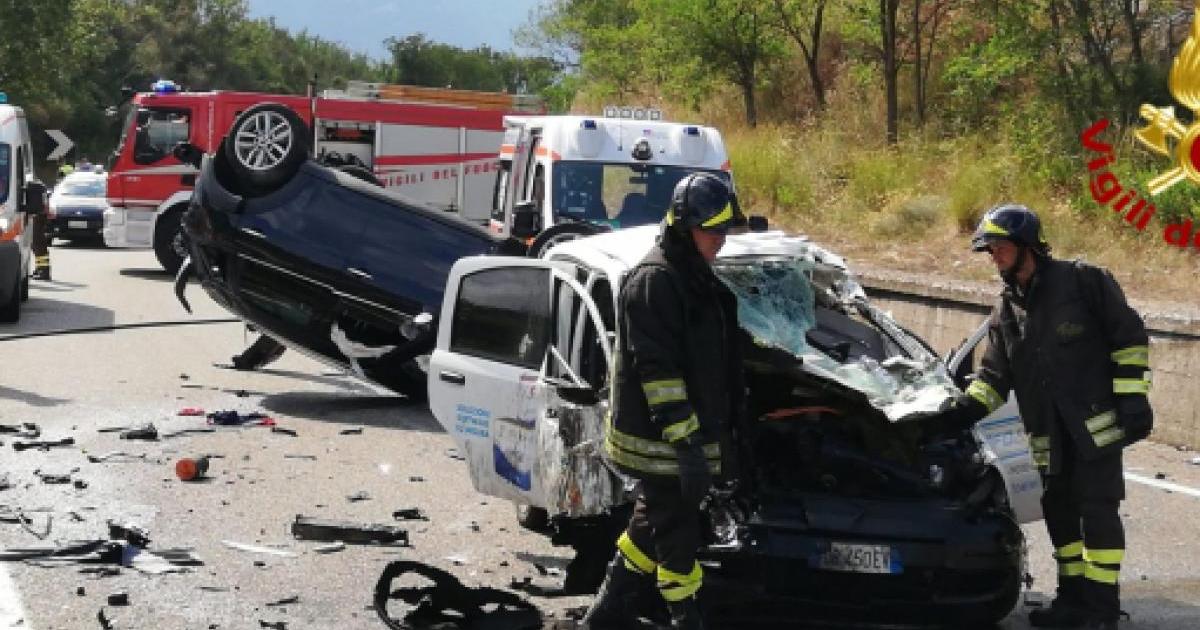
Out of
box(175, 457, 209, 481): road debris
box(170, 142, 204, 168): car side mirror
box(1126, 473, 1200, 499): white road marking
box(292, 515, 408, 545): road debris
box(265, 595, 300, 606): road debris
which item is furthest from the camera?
box(170, 142, 204, 168): car side mirror

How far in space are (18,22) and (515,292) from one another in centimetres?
4393

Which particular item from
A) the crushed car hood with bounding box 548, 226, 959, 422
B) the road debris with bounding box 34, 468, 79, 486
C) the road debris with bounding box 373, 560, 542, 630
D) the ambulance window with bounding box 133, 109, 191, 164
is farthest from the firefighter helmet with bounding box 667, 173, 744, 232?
the ambulance window with bounding box 133, 109, 191, 164

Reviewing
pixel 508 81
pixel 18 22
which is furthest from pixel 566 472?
pixel 508 81

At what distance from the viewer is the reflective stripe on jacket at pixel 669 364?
6.25 metres

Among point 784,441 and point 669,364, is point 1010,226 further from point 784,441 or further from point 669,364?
point 669,364

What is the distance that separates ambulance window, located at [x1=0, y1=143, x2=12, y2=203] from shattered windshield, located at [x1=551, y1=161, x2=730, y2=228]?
7154 millimetres

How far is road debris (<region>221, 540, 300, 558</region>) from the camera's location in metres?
8.43

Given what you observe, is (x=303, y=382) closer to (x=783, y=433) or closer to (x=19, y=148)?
(x=19, y=148)

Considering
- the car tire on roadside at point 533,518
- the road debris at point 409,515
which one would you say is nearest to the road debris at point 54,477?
the road debris at point 409,515

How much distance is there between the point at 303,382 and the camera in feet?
49.3

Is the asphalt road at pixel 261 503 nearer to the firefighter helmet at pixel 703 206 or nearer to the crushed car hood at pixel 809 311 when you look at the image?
the crushed car hood at pixel 809 311

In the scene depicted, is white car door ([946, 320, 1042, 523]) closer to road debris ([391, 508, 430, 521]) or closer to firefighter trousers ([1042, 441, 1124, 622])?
firefighter trousers ([1042, 441, 1124, 622])

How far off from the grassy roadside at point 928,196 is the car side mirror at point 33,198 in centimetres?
905

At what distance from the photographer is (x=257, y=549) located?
8516 mm
